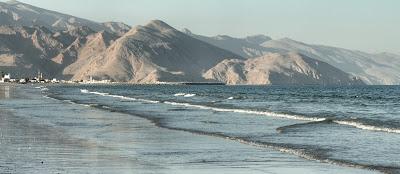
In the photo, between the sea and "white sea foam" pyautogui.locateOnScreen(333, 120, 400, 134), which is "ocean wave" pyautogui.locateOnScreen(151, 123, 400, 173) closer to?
the sea

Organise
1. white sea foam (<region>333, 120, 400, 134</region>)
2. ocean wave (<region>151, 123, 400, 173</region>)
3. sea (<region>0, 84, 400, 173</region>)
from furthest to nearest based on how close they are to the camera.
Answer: white sea foam (<region>333, 120, 400, 134</region>), ocean wave (<region>151, 123, 400, 173</region>), sea (<region>0, 84, 400, 173</region>)

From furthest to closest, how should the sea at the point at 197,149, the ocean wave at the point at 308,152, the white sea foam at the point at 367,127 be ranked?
the white sea foam at the point at 367,127
the ocean wave at the point at 308,152
the sea at the point at 197,149

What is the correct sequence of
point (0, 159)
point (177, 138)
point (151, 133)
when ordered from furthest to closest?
point (151, 133) < point (177, 138) < point (0, 159)

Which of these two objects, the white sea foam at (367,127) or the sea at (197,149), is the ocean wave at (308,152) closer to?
the sea at (197,149)

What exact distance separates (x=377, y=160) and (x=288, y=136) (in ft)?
33.3

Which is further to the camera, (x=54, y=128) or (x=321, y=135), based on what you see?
(x=54, y=128)

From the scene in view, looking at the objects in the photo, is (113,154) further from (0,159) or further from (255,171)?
(255,171)

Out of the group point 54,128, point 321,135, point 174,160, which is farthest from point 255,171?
point 54,128

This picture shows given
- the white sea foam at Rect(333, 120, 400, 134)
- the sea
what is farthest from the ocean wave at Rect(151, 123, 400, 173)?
the white sea foam at Rect(333, 120, 400, 134)

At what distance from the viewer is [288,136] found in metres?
33.4

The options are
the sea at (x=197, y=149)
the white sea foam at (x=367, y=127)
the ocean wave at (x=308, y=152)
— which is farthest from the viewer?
the white sea foam at (x=367, y=127)

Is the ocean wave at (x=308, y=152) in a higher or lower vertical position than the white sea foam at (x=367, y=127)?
lower

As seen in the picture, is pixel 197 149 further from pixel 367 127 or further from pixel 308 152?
pixel 367 127

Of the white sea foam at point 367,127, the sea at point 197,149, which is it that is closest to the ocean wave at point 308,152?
the sea at point 197,149
